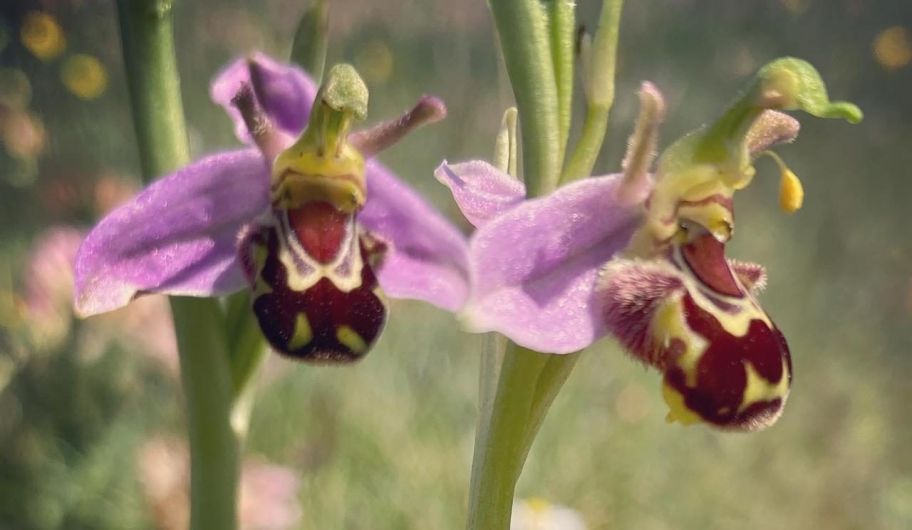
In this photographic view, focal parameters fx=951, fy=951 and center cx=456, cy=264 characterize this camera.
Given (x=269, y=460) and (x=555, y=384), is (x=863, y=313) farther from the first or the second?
(x=555, y=384)

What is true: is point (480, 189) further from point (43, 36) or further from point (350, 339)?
point (43, 36)

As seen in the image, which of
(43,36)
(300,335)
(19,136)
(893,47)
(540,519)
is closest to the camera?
(300,335)

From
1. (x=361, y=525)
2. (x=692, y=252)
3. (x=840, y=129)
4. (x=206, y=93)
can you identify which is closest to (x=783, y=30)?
(x=840, y=129)

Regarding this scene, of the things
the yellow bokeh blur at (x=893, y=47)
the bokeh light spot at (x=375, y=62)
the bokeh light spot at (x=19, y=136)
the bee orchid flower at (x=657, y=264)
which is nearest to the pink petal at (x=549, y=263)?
the bee orchid flower at (x=657, y=264)

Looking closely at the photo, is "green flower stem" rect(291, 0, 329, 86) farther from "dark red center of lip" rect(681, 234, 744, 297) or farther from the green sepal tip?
"dark red center of lip" rect(681, 234, 744, 297)

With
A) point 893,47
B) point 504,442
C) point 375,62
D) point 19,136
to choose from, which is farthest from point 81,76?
point 893,47

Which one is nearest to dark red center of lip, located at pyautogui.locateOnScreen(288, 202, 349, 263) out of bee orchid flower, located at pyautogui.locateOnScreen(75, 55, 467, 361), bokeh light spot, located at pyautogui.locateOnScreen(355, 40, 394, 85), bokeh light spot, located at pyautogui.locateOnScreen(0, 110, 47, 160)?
bee orchid flower, located at pyautogui.locateOnScreen(75, 55, 467, 361)
